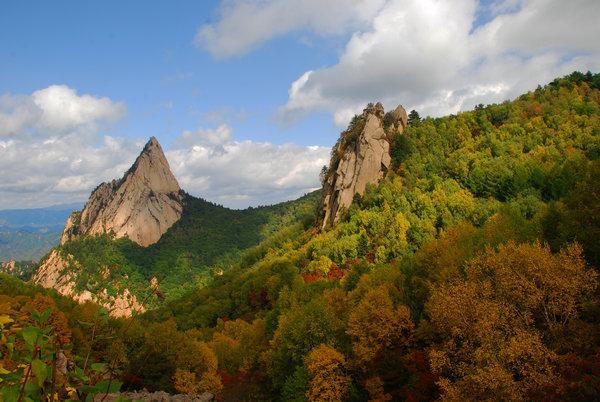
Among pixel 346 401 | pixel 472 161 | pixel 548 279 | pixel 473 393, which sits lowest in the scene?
pixel 346 401

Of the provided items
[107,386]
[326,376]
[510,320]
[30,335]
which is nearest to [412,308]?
[326,376]

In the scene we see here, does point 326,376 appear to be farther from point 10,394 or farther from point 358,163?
point 358,163

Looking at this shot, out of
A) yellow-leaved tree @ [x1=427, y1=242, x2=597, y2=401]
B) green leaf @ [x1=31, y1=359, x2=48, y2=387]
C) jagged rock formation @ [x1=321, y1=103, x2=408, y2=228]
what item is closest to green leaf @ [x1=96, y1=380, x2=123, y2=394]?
green leaf @ [x1=31, y1=359, x2=48, y2=387]

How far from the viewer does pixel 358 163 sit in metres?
108

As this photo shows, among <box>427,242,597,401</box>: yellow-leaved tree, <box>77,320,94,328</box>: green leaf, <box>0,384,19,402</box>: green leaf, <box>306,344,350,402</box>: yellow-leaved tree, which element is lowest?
<box>306,344,350,402</box>: yellow-leaved tree

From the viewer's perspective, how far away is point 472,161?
10106 cm

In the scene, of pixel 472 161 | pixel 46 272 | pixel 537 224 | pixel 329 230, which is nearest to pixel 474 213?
pixel 472 161

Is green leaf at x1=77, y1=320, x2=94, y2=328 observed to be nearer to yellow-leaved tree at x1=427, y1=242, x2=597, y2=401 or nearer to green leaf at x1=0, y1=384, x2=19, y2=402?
green leaf at x1=0, y1=384, x2=19, y2=402

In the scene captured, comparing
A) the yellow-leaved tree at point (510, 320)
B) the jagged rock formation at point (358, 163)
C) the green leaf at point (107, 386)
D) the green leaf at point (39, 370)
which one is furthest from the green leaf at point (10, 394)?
the jagged rock formation at point (358, 163)

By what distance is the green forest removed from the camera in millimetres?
18109

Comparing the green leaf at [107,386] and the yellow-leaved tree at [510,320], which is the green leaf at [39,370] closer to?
the green leaf at [107,386]

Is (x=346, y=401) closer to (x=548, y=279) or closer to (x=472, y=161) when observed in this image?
(x=548, y=279)

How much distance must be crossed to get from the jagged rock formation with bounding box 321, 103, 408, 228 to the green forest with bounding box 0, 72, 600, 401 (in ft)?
12.0

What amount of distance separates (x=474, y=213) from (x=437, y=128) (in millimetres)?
43475
